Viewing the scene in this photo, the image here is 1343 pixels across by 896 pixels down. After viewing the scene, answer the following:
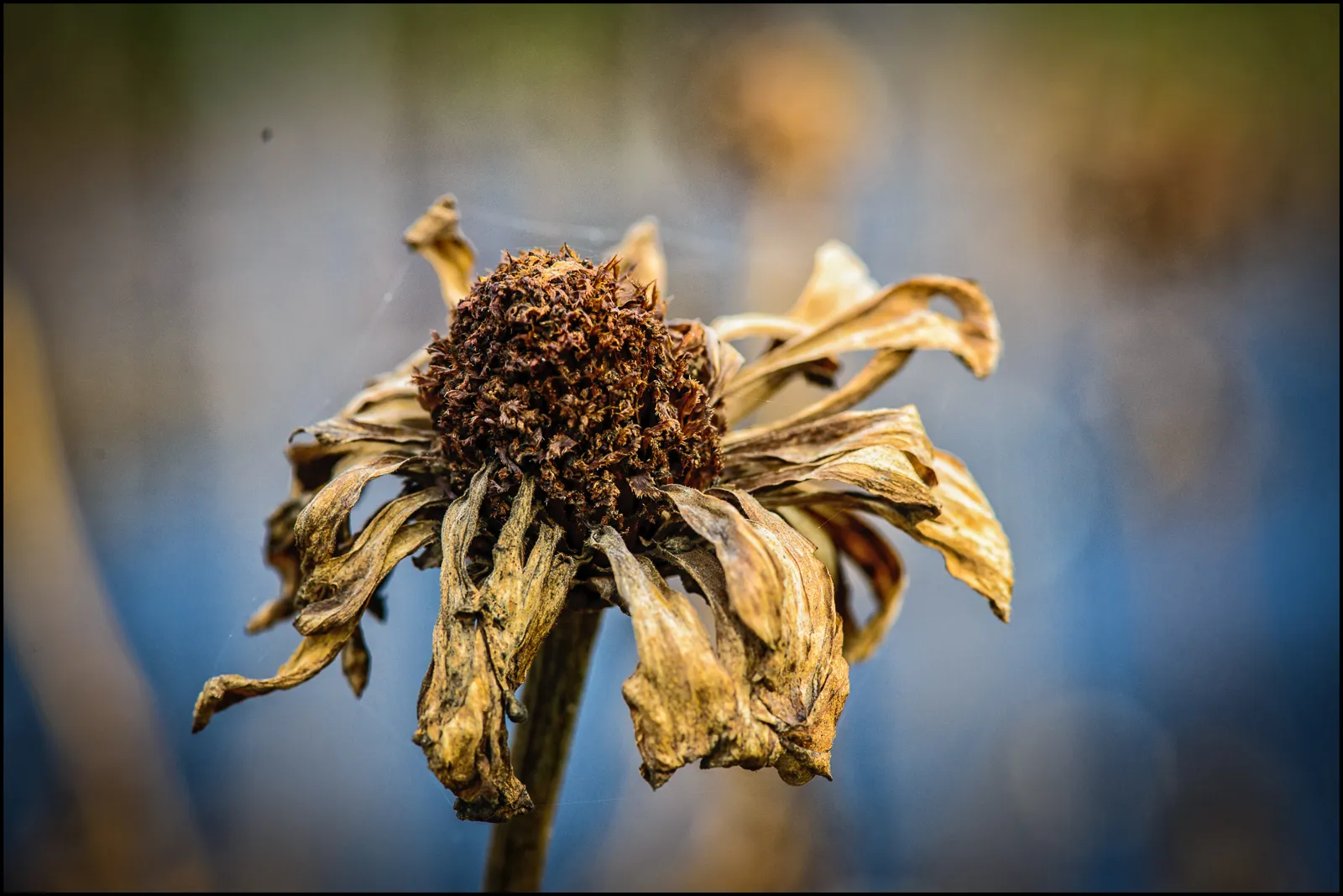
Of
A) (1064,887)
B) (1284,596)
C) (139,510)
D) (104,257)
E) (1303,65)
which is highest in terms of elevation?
(1303,65)

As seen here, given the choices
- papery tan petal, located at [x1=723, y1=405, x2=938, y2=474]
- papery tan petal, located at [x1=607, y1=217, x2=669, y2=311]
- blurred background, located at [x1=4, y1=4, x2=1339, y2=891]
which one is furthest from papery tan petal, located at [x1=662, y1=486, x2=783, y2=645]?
blurred background, located at [x1=4, y1=4, x2=1339, y2=891]

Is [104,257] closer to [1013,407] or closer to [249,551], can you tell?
[249,551]

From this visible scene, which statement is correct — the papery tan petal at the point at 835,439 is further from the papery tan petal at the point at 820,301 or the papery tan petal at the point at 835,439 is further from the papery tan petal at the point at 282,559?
the papery tan petal at the point at 282,559

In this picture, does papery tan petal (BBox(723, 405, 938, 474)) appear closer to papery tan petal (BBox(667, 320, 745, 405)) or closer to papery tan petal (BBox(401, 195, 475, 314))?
papery tan petal (BBox(667, 320, 745, 405))

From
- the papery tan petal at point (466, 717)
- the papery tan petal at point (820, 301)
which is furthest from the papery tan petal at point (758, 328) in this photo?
the papery tan petal at point (466, 717)

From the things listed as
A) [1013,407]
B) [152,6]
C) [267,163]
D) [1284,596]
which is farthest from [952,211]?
[152,6]
